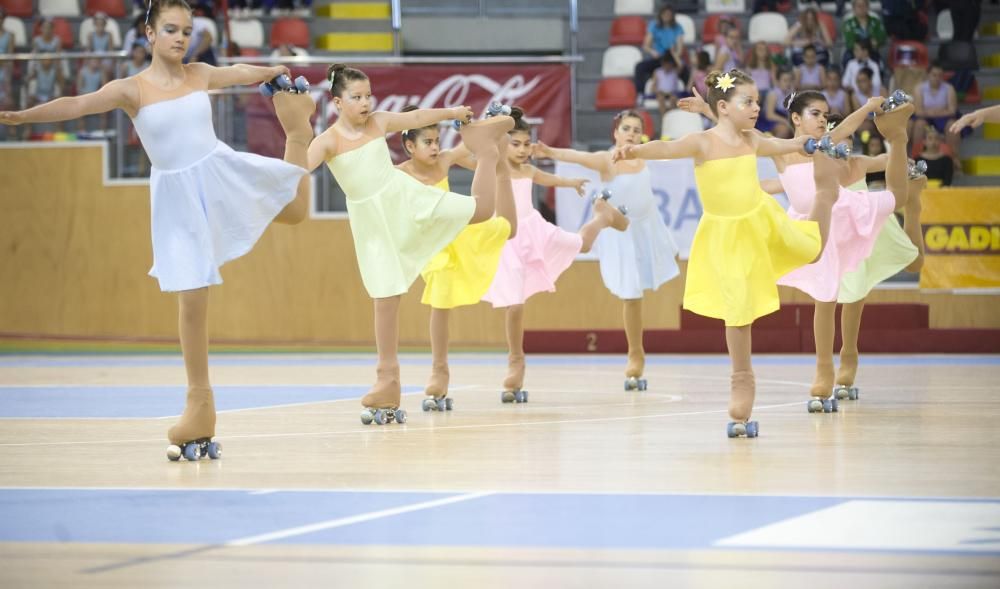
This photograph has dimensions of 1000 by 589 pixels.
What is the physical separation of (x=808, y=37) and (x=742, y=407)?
10267 millimetres

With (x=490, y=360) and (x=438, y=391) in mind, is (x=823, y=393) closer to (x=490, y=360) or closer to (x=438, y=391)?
(x=438, y=391)

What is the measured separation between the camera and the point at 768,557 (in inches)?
139

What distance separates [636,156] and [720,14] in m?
10.6

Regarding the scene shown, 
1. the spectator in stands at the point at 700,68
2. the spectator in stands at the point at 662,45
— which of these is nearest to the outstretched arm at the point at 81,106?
the spectator in stands at the point at 700,68

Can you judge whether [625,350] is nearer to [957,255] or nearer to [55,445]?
[957,255]

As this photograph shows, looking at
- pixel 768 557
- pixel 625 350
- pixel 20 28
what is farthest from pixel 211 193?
pixel 20 28

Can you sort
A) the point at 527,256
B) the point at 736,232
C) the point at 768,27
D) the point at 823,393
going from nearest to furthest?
the point at 736,232 < the point at 823,393 < the point at 527,256 < the point at 768,27

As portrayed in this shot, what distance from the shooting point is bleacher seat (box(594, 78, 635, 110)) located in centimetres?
1578

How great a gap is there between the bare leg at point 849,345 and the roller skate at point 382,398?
8.96ft

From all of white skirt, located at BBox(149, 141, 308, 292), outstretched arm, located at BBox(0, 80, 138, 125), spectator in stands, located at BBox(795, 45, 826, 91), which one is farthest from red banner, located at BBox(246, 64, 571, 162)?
outstretched arm, located at BBox(0, 80, 138, 125)

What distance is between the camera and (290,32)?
643 inches

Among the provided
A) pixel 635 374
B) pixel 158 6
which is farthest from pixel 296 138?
pixel 635 374

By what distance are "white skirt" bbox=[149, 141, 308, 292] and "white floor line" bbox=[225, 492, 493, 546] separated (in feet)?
5.15

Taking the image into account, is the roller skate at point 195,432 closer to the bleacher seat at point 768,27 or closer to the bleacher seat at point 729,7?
the bleacher seat at point 768,27
